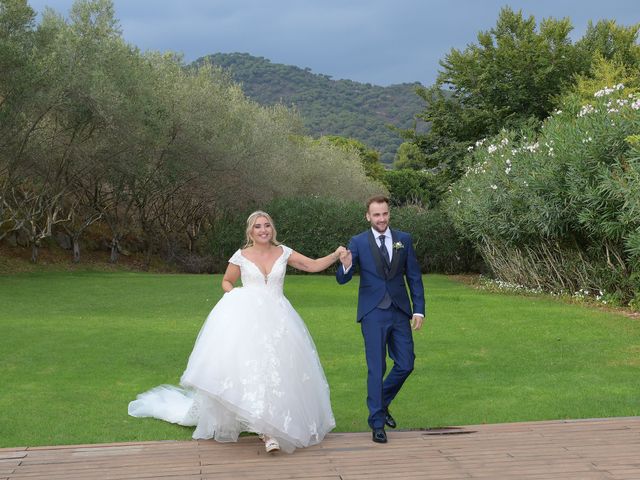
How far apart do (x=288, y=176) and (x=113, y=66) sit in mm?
16222

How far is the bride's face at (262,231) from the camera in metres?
6.95

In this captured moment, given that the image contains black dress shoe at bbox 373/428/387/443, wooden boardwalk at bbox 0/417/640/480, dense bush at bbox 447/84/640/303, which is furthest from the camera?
dense bush at bbox 447/84/640/303

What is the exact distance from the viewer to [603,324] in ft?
52.2

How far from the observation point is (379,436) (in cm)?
643

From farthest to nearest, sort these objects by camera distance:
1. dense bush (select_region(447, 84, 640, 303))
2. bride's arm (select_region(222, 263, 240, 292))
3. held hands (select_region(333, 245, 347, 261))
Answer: dense bush (select_region(447, 84, 640, 303)), bride's arm (select_region(222, 263, 240, 292)), held hands (select_region(333, 245, 347, 261))

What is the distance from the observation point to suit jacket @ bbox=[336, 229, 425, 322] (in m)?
6.77

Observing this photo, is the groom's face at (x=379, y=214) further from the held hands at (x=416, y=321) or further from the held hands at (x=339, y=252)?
the held hands at (x=416, y=321)

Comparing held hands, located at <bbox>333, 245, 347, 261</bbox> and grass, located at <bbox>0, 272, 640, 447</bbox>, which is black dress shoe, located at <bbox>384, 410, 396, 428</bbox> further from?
held hands, located at <bbox>333, 245, 347, 261</bbox>

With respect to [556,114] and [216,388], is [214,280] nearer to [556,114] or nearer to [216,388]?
[556,114]

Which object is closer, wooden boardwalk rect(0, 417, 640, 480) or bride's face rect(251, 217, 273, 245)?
wooden boardwalk rect(0, 417, 640, 480)

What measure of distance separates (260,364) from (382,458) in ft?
4.11

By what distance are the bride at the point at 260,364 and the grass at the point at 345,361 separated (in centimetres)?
90

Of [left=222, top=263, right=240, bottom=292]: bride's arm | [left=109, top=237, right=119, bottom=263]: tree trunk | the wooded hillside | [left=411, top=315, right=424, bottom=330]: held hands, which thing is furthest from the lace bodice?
the wooded hillside

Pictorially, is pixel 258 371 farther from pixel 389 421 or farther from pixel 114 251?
pixel 114 251
